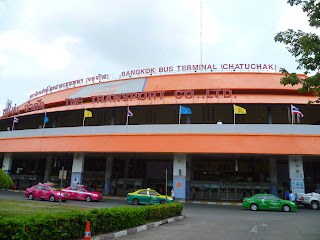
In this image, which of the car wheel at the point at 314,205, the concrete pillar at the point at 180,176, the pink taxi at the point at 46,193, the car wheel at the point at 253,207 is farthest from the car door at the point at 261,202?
the pink taxi at the point at 46,193

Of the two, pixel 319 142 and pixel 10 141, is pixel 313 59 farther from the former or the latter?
pixel 10 141

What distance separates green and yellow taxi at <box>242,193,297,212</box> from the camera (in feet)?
66.0

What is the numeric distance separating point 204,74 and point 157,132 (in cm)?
988

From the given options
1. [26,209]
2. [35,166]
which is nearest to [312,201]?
[26,209]

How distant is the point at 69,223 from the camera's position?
7531mm

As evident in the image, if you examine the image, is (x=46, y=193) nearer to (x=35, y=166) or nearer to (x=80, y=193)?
(x=80, y=193)

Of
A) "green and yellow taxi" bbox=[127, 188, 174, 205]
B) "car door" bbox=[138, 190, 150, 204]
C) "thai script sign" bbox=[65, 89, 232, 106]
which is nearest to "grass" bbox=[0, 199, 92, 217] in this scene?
"green and yellow taxi" bbox=[127, 188, 174, 205]

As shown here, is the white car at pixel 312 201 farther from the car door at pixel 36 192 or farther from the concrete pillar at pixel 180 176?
the car door at pixel 36 192

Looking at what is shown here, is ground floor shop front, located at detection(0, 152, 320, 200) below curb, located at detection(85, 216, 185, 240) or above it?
above

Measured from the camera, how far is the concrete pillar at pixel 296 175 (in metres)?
23.4

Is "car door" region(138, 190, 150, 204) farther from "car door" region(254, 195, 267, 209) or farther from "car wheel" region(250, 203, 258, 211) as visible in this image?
"car door" region(254, 195, 267, 209)

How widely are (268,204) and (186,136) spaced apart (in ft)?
28.9

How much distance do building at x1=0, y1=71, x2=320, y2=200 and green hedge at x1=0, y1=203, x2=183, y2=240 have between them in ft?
44.2

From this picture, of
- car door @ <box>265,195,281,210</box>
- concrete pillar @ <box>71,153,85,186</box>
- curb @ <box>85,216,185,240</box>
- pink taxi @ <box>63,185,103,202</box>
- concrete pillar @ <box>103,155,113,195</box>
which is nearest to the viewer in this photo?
curb @ <box>85,216,185,240</box>
